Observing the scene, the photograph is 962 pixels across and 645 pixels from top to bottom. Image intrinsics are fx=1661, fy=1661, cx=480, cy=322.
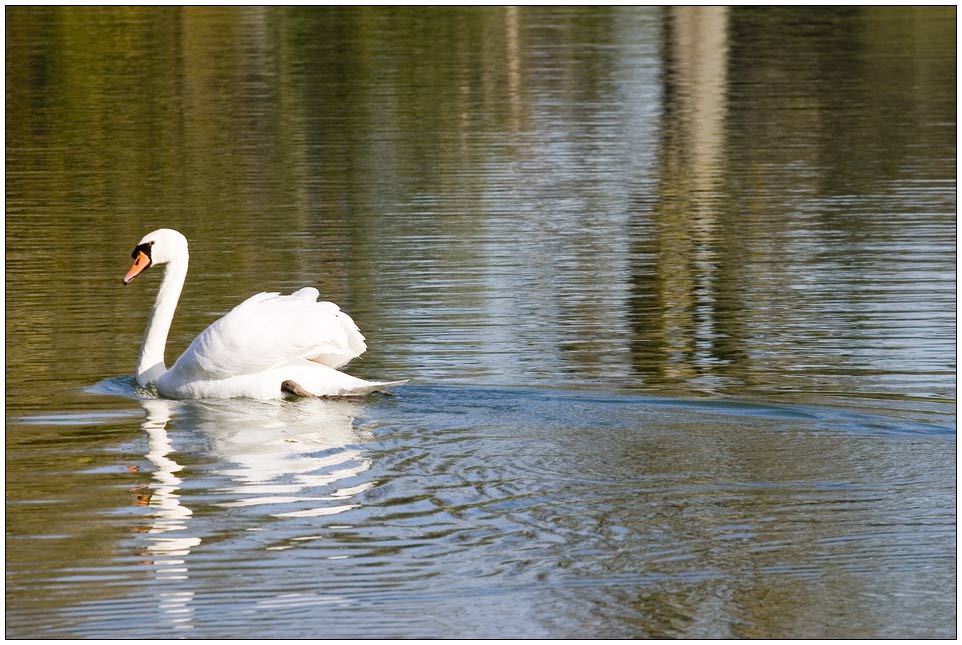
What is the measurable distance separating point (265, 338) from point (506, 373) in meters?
1.65

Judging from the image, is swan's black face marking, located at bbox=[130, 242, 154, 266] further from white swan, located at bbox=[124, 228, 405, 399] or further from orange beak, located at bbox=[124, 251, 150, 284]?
white swan, located at bbox=[124, 228, 405, 399]

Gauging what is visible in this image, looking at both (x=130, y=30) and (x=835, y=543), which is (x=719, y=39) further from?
(x=835, y=543)

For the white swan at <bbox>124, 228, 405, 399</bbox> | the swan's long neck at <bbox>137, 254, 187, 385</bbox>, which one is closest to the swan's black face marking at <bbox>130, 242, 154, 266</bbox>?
the swan's long neck at <bbox>137, 254, 187, 385</bbox>

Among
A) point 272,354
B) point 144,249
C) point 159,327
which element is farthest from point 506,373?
point 144,249

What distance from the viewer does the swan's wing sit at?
33.3ft

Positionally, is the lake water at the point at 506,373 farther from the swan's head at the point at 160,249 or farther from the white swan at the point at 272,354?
the swan's head at the point at 160,249

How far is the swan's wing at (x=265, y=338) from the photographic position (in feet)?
33.3

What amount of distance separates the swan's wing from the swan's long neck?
514mm

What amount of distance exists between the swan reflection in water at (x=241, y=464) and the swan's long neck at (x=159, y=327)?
0.29m

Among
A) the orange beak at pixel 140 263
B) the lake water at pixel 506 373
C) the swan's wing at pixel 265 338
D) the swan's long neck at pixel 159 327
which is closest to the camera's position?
the lake water at pixel 506 373

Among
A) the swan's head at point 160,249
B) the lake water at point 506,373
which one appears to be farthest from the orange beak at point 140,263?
the lake water at point 506,373

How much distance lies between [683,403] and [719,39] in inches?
1175

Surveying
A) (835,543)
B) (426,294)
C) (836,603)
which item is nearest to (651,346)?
(426,294)

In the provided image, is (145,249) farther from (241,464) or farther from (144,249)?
(241,464)
